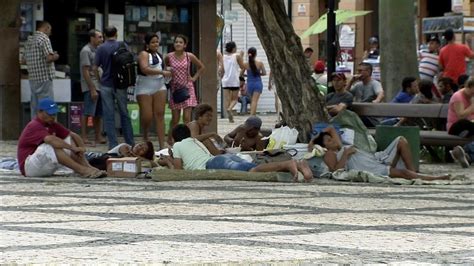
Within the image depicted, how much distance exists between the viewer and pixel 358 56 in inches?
1671

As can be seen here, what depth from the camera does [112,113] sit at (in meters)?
20.8

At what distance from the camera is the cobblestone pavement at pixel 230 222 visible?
935cm

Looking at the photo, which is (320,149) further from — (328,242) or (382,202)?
(328,242)

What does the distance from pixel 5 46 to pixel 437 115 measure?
7127 mm

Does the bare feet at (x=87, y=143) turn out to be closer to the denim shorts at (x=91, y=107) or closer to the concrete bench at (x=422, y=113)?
the denim shorts at (x=91, y=107)

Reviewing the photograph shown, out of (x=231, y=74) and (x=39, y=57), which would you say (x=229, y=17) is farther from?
(x=39, y=57)

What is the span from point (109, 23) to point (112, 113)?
3.74 m

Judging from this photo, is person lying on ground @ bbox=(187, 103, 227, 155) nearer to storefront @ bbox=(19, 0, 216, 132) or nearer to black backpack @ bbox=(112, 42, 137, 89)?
black backpack @ bbox=(112, 42, 137, 89)

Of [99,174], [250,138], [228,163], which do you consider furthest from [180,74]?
[228,163]

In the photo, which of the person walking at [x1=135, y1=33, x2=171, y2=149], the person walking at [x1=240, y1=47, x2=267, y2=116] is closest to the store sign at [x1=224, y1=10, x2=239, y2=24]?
the person walking at [x1=240, y1=47, x2=267, y2=116]

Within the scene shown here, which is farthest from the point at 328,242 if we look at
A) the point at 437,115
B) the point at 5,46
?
the point at 5,46

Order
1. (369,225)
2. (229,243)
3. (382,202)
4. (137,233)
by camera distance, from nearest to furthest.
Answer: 1. (229,243)
2. (137,233)
3. (369,225)
4. (382,202)

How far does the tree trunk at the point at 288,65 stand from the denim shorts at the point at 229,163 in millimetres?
1871

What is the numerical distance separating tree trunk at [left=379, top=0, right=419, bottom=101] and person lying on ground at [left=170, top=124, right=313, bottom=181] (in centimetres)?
849
